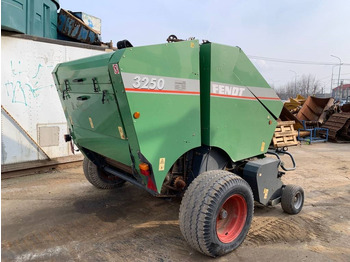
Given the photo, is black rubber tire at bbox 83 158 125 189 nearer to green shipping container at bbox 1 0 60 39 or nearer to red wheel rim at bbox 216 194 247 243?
red wheel rim at bbox 216 194 247 243

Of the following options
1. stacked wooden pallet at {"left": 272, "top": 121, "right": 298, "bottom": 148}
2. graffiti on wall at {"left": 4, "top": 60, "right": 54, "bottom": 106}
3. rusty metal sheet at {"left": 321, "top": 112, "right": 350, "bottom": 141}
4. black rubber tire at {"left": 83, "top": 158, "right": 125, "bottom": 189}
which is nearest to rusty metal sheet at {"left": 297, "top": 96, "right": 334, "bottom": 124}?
rusty metal sheet at {"left": 321, "top": 112, "right": 350, "bottom": 141}

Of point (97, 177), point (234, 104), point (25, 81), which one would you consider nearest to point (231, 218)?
point (234, 104)

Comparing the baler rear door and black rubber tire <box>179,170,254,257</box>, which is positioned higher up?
the baler rear door

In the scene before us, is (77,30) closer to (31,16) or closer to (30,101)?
(31,16)

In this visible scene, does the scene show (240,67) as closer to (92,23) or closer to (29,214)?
(29,214)

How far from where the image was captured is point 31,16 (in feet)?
18.9

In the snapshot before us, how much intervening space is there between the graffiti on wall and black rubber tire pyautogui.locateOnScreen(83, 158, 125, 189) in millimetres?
2147

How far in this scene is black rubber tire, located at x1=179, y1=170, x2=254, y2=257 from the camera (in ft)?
8.71

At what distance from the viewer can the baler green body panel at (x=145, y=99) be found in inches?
96.1

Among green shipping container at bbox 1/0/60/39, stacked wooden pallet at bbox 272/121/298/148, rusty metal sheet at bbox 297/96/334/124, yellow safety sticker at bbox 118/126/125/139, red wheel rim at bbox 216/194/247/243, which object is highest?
green shipping container at bbox 1/0/60/39

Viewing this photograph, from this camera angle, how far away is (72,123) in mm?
3750

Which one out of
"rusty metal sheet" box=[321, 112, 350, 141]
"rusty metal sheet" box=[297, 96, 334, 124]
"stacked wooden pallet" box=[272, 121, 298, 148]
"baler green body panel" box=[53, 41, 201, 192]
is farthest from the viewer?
"rusty metal sheet" box=[297, 96, 334, 124]

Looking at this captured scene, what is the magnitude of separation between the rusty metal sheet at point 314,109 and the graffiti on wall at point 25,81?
420 inches

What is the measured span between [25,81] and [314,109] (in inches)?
466
